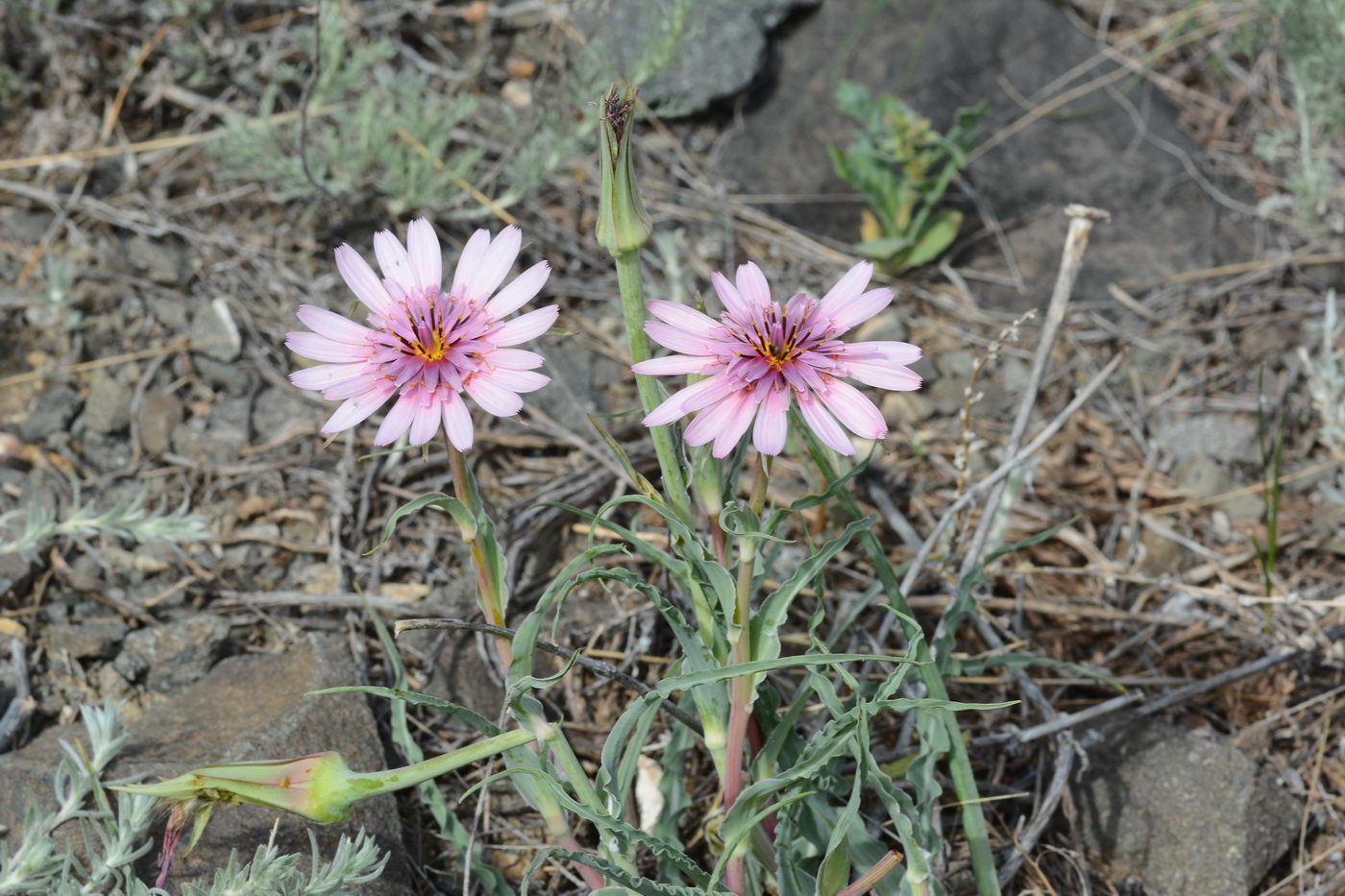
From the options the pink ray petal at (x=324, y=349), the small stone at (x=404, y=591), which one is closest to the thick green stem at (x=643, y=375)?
the pink ray petal at (x=324, y=349)

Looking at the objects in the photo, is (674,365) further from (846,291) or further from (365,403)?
(365,403)

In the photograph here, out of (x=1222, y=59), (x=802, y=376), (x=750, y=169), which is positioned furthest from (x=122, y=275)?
(x=1222, y=59)

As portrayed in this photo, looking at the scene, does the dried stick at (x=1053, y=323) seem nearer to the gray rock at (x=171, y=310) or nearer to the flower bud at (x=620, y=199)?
the flower bud at (x=620, y=199)

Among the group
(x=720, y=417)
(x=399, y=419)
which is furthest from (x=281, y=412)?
(x=720, y=417)

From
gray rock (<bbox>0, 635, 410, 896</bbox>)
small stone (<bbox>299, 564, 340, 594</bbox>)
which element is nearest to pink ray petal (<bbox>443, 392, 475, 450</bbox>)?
gray rock (<bbox>0, 635, 410, 896</bbox>)

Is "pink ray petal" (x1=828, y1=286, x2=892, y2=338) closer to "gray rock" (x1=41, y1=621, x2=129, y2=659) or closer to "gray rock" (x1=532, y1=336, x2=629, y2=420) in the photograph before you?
"gray rock" (x1=532, y1=336, x2=629, y2=420)
